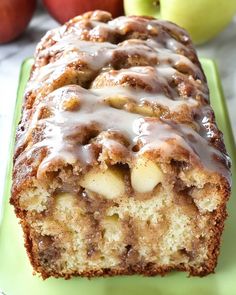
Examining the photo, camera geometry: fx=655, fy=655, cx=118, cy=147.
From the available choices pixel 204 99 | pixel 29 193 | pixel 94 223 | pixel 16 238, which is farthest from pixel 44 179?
pixel 204 99

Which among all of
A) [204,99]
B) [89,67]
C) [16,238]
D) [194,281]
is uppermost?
[89,67]

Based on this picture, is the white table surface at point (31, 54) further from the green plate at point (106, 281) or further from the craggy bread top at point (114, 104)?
the green plate at point (106, 281)

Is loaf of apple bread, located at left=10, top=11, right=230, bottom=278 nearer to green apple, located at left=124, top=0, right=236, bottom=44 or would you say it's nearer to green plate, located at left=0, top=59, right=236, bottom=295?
green plate, located at left=0, top=59, right=236, bottom=295

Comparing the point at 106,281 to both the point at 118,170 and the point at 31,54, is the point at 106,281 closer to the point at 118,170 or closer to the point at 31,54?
the point at 118,170

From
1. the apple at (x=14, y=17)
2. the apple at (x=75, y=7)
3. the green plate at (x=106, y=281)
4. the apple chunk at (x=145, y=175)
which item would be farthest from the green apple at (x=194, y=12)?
the apple chunk at (x=145, y=175)

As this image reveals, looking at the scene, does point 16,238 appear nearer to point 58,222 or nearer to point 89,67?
point 58,222
